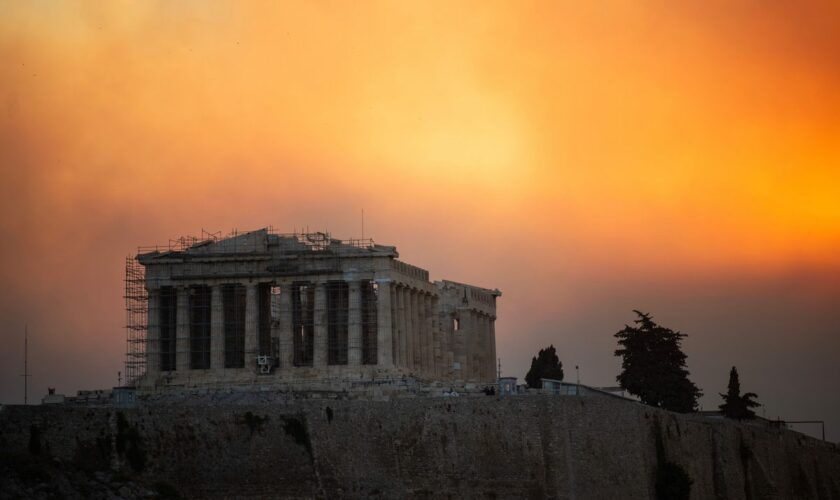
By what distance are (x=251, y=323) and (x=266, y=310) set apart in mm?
1615

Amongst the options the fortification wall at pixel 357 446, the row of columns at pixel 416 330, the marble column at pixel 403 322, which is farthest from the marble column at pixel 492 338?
the fortification wall at pixel 357 446

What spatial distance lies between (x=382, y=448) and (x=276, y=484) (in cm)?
462

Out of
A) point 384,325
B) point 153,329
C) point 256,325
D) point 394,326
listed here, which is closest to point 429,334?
point 394,326

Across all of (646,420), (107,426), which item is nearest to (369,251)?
(646,420)

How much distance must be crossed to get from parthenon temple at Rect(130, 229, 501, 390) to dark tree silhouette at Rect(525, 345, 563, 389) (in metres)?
18.6

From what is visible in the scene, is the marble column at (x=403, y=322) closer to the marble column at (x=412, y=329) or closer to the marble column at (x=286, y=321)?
the marble column at (x=412, y=329)

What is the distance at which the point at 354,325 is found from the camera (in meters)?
111

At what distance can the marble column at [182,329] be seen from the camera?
366 ft

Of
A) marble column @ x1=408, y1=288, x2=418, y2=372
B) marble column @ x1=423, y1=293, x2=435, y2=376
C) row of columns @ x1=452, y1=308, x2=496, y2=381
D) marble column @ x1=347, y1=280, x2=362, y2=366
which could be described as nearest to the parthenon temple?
marble column @ x1=347, y1=280, x2=362, y2=366

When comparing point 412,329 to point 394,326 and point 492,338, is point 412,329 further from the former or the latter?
point 492,338

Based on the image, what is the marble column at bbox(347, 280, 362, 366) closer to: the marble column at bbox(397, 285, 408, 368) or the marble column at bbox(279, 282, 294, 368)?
the marble column at bbox(279, 282, 294, 368)

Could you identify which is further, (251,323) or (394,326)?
(394,326)

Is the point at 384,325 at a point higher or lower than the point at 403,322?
lower

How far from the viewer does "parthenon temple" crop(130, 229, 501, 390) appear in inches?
4368
